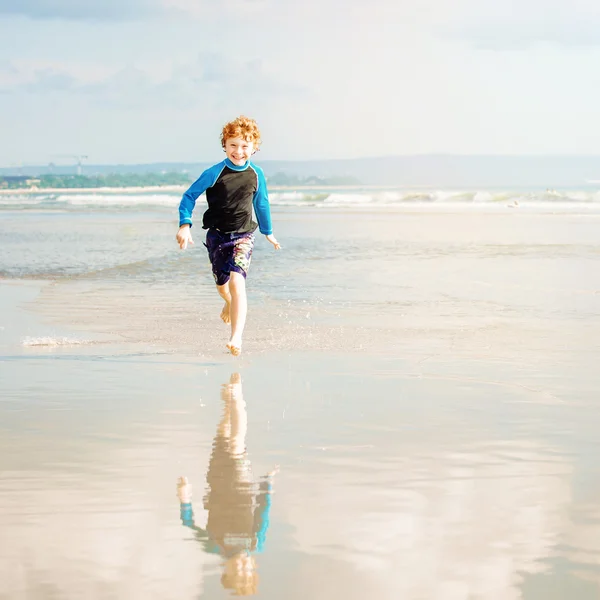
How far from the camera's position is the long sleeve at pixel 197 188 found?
7977 millimetres

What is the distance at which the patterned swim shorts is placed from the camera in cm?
826

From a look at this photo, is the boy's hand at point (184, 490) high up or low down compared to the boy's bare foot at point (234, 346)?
down

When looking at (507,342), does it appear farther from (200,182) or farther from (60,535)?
(60,535)

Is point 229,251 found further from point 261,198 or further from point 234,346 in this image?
point 234,346

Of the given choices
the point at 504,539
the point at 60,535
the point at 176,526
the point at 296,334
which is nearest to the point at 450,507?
the point at 504,539

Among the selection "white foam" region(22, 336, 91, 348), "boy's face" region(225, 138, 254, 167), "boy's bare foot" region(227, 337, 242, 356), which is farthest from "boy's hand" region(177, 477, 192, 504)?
"white foam" region(22, 336, 91, 348)

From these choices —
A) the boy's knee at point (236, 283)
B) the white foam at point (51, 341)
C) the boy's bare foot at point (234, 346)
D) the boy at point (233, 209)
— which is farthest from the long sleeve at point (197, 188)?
the white foam at point (51, 341)

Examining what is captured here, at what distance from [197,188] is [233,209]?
0.30 m

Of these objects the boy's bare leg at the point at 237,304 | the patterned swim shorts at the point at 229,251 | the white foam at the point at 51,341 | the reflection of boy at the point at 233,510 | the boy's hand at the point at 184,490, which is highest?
the patterned swim shorts at the point at 229,251

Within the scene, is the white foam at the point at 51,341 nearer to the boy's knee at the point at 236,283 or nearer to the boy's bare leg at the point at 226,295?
the boy's bare leg at the point at 226,295

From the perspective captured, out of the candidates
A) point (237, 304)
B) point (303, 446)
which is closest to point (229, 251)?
point (237, 304)

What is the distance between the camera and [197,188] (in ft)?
26.6

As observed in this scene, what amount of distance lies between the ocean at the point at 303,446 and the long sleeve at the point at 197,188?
105cm

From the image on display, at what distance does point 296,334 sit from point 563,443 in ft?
14.0
